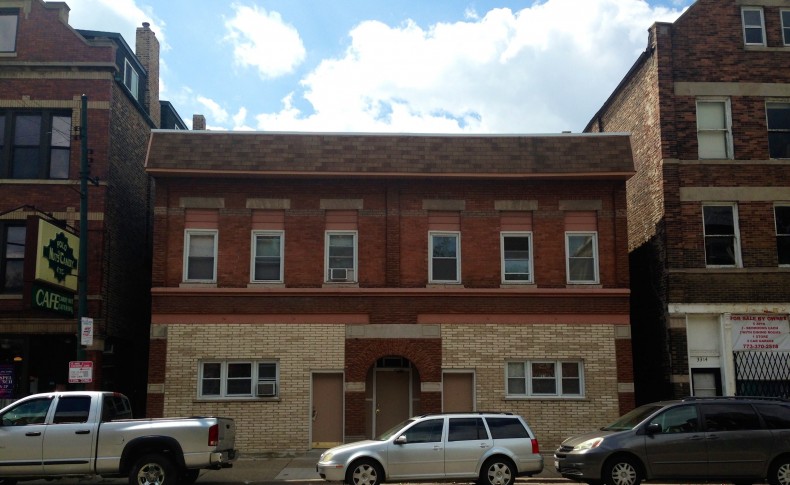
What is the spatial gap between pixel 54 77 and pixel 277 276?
27.1ft

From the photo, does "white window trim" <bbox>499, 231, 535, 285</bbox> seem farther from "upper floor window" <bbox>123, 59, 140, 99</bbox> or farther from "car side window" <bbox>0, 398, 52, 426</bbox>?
Answer: "upper floor window" <bbox>123, 59, 140, 99</bbox>

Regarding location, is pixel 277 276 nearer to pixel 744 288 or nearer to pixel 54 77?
pixel 54 77

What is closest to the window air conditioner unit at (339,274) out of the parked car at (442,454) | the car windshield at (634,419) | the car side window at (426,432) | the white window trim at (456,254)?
the white window trim at (456,254)

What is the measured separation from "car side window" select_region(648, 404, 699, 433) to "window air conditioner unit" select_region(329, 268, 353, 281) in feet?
29.4

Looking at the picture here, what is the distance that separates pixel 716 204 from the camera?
21.3 m

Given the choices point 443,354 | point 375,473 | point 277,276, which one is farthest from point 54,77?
point 375,473

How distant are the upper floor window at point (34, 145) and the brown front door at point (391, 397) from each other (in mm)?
10119

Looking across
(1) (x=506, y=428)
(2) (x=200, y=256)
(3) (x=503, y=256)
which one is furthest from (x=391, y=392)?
(1) (x=506, y=428)

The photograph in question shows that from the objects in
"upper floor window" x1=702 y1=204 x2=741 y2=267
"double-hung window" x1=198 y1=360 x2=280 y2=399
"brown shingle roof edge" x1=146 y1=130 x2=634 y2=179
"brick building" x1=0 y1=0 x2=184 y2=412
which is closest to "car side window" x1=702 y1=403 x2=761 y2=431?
"upper floor window" x1=702 y1=204 x2=741 y2=267

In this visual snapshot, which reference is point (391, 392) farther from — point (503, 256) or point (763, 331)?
point (763, 331)

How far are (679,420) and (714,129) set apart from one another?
10.2 m

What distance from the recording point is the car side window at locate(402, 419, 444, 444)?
14.6m

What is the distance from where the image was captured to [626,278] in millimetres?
20656

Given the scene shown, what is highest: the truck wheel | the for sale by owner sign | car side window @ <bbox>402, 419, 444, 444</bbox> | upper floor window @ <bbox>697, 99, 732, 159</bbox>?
upper floor window @ <bbox>697, 99, 732, 159</bbox>
